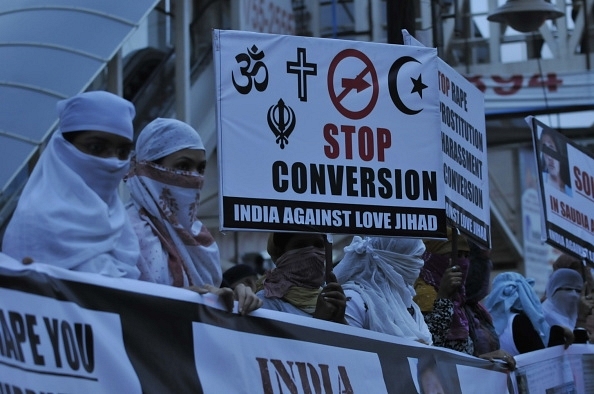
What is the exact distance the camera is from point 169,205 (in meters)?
4.19

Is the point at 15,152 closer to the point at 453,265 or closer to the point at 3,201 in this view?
the point at 3,201

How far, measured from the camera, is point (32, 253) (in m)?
3.62

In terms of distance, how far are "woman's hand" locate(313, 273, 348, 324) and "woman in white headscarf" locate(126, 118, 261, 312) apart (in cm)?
49

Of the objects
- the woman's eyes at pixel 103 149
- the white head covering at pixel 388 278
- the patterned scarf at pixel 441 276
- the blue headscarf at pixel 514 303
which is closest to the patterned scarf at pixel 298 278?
the white head covering at pixel 388 278

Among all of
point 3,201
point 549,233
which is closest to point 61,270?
point 549,233

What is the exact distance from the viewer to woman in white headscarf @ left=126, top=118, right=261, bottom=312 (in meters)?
4.16

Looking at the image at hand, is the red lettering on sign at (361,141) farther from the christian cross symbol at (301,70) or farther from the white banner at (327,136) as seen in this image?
the christian cross symbol at (301,70)

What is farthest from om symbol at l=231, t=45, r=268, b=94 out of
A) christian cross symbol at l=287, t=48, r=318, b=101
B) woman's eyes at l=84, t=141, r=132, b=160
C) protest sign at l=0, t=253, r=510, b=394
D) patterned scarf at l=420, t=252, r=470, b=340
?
patterned scarf at l=420, t=252, r=470, b=340

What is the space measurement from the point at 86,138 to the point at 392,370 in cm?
162

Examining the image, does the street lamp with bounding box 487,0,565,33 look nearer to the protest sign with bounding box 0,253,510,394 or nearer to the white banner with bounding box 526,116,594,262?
the white banner with bounding box 526,116,594,262

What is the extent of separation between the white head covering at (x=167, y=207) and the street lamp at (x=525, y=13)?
785 cm

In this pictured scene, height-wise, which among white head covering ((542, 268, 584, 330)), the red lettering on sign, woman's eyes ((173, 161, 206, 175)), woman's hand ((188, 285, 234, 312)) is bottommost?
white head covering ((542, 268, 584, 330))

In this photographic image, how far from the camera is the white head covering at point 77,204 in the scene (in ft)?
11.8

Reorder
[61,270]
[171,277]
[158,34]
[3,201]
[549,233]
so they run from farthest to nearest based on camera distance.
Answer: [158,34] → [3,201] → [549,233] → [171,277] → [61,270]
